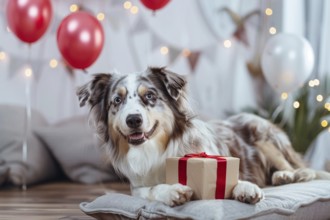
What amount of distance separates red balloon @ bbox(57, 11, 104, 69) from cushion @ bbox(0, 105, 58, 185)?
0.66m

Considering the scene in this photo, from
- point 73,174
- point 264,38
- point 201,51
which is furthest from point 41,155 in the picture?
point 264,38

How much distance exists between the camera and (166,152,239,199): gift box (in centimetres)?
216

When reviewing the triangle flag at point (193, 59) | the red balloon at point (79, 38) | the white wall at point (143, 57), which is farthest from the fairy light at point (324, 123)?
the red balloon at point (79, 38)

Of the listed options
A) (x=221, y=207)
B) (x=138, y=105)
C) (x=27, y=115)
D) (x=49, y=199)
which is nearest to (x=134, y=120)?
(x=138, y=105)

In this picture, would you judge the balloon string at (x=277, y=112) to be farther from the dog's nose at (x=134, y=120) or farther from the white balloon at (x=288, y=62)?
the dog's nose at (x=134, y=120)

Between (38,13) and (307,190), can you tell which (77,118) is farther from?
(307,190)

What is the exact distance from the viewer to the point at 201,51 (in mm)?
4816

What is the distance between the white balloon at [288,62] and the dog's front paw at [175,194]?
2.10 meters

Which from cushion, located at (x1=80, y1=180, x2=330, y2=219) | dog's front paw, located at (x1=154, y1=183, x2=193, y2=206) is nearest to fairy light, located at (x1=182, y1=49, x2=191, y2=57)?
cushion, located at (x1=80, y1=180, x2=330, y2=219)

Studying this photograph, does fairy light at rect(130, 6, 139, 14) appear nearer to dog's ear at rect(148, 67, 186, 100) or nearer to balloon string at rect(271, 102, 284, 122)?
balloon string at rect(271, 102, 284, 122)

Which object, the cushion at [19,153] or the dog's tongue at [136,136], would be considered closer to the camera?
the dog's tongue at [136,136]

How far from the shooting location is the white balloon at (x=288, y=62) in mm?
4102

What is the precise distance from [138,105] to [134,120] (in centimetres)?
7

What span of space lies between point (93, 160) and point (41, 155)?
33 cm
